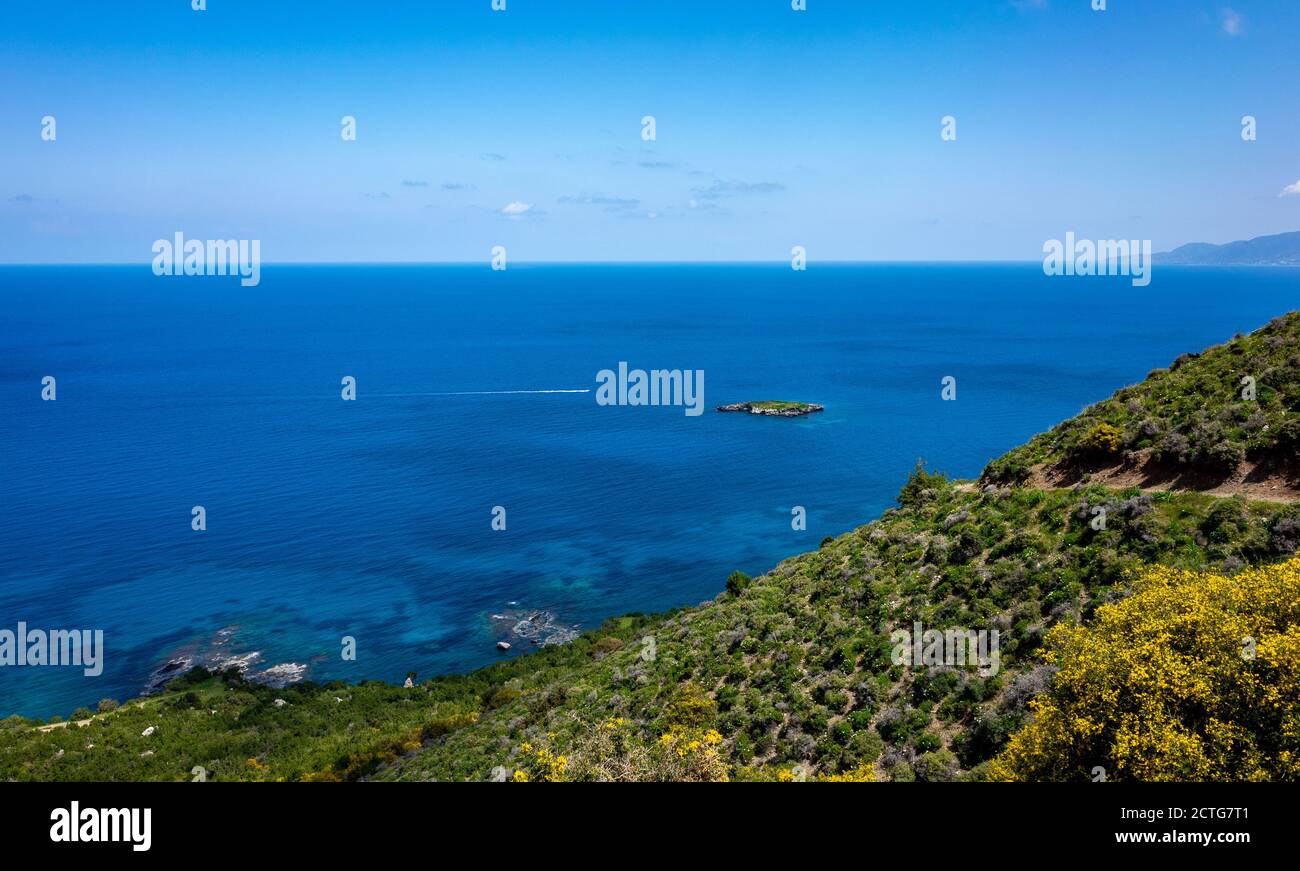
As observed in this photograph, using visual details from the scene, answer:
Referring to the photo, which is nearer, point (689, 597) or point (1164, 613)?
point (1164, 613)

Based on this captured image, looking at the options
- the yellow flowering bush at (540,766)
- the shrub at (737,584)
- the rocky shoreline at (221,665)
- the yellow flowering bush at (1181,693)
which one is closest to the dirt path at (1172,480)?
the yellow flowering bush at (1181,693)

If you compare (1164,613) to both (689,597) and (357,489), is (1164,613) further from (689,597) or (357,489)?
(357,489)

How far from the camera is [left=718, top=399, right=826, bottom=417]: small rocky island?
120438 millimetres

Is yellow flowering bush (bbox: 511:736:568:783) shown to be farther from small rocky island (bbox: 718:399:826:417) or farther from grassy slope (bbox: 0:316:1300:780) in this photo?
small rocky island (bbox: 718:399:826:417)

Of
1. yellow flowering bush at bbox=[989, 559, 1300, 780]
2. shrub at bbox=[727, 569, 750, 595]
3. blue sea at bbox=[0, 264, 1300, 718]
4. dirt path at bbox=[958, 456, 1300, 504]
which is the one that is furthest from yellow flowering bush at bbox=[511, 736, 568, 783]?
blue sea at bbox=[0, 264, 1300, 718]

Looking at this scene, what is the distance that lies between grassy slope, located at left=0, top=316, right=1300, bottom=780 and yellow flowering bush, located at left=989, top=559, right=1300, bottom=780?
4.89 meters

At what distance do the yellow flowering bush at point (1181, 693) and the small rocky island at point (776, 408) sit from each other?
344 feet

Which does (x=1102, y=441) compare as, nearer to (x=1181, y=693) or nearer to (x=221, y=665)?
(x=1181, y=693)

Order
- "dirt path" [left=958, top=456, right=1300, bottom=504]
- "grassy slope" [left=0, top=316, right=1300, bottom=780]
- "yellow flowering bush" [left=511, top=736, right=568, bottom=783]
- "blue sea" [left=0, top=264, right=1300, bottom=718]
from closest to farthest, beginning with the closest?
"yellow flowering bush" [left=511, top=736, right=568, bottom=783] → "grassy slope" [left=0, top=316, right=1300, bottom=780] → "dirt path" [left=958, top=456, right=1300, bottom=504] → "blue sea" [left=0, top=264, right=1300, bottom=718]

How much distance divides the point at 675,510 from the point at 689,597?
2029 cm
